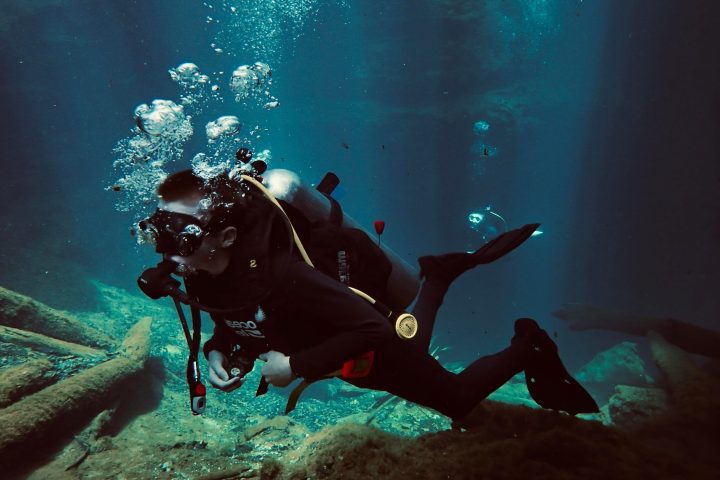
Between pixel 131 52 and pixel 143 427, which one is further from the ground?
pixel 131 52

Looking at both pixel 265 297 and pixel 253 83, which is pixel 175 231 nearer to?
pixel 265 297

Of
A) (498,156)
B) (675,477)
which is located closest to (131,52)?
A: (498,156)

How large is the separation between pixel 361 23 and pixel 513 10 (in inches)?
321

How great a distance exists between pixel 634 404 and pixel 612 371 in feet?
30.3

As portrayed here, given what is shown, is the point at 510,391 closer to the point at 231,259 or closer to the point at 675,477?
the point at 675,477

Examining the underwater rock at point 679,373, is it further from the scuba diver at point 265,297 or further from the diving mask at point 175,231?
the diving mask at point 175,231

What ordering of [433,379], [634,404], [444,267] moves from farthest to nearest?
[634,404]
[444,267]
[433,379]

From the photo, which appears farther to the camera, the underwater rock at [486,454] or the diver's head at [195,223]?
the diver's head at [195,223]

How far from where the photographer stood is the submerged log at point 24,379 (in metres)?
3.82

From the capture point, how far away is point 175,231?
2.14 m

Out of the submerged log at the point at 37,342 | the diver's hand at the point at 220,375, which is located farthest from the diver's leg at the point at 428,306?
the submerged log at the point at 37,342

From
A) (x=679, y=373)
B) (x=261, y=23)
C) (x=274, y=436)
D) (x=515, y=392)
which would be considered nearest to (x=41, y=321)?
(x=274, y=436)

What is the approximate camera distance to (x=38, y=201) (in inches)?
834

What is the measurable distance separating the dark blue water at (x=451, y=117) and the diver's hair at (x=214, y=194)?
1648 cm
